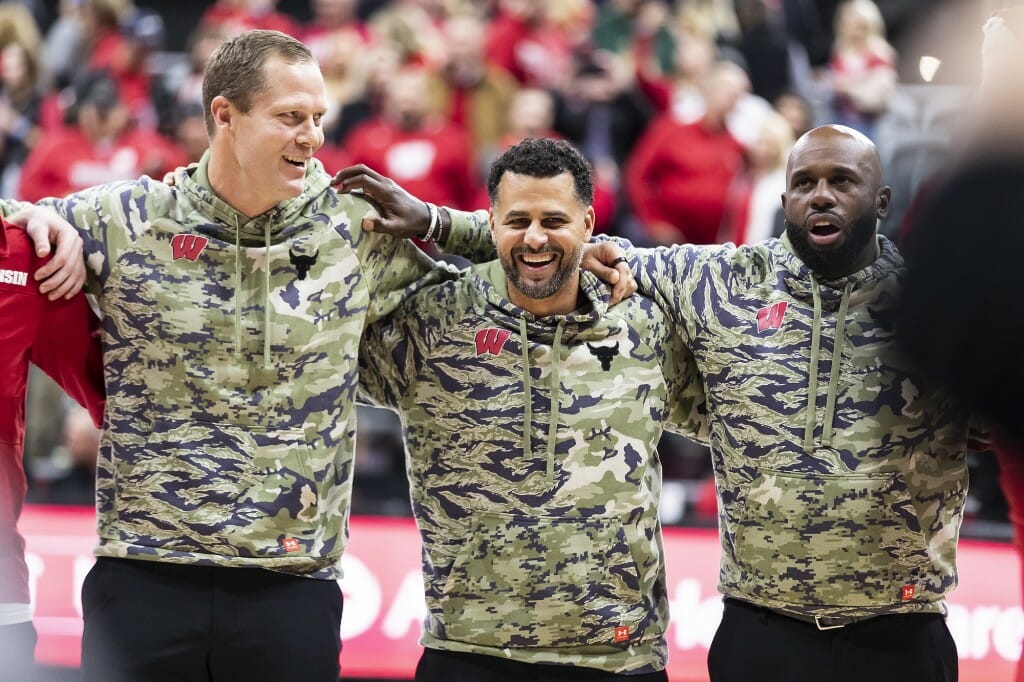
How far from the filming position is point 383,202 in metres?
4.16

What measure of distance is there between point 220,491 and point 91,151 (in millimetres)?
5483

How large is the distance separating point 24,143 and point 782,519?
7.19m

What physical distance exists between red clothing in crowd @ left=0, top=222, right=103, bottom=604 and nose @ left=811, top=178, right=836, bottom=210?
2102 millimetres

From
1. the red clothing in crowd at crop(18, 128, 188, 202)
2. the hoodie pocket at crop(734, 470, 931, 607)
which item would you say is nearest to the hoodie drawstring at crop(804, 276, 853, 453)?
the hoodie pocket at crop(734, 470, 931, 607)

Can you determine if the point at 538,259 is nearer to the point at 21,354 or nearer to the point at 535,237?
the point at 535,237

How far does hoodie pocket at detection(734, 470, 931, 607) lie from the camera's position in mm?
3906

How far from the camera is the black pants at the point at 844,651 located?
3.93 metres

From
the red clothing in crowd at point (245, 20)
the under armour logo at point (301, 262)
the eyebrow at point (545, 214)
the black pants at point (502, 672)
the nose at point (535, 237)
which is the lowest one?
the black pants at point (502, 672)

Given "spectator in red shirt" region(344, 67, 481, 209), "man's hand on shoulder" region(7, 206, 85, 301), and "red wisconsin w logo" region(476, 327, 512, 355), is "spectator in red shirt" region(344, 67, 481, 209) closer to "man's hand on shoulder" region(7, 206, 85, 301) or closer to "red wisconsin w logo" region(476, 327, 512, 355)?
"red wisconsin w logo" region(476, 327, 512, 355)

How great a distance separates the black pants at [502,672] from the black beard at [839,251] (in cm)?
126

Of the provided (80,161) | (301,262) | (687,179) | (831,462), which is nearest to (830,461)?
(831,462)

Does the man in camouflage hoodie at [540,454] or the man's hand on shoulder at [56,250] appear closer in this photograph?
the man's hand on shoulder at [56,250]

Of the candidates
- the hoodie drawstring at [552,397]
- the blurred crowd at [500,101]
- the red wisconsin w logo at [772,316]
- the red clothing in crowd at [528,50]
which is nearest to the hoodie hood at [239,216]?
the hoodie drawstring at [552,397]

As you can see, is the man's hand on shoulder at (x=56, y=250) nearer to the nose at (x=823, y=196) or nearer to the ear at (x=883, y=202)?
the nose at (x=823, y=196)
